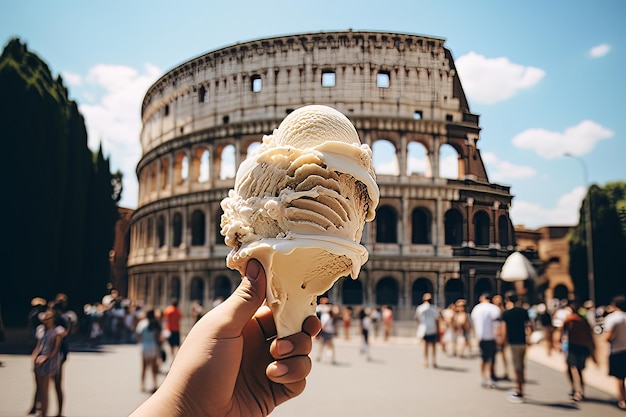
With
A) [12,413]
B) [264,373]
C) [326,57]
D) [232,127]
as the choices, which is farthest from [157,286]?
[264,373]

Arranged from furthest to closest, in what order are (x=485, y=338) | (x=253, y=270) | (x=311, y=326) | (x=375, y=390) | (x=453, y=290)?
(x=453, y=290), (x=485, y=338), (x=375, y=390), (x=311, y=326), (x=253, y=270)

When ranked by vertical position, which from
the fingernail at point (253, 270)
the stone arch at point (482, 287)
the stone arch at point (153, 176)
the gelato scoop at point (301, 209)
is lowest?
the stone arch at point (482, 287)

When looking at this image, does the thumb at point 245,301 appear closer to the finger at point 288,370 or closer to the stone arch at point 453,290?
the finger at point 288,370

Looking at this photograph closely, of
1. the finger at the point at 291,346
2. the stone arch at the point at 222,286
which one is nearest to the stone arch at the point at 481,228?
the stone arch at the point at 222,286

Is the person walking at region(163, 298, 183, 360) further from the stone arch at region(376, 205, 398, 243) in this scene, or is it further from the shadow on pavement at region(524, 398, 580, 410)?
the stone arch at region(376, 205, 398, 243)

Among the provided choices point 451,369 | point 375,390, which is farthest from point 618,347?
point 451,369

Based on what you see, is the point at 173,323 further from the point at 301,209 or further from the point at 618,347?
the point at 301,209
